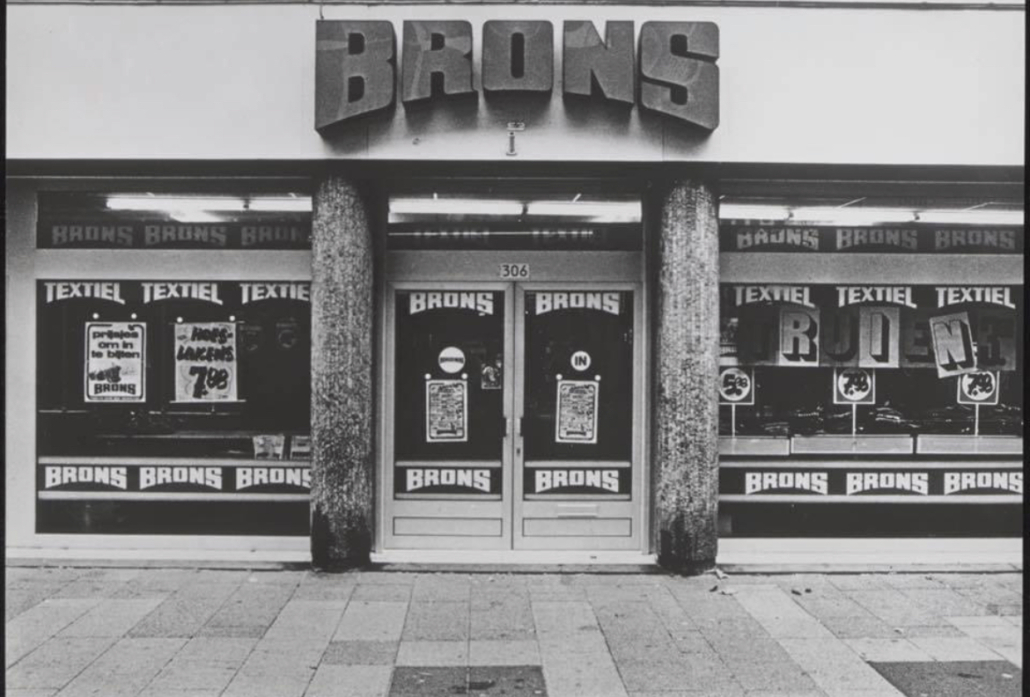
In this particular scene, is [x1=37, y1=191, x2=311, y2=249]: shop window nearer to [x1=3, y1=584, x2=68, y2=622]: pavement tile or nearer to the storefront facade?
the storefront facade

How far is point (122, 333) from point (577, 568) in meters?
4.74

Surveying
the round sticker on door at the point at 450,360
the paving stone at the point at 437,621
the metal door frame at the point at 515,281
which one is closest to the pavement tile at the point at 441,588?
the paving stone at the point at 437,621

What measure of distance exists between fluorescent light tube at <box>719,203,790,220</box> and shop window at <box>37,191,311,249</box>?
155 inches

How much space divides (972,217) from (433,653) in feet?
21.3

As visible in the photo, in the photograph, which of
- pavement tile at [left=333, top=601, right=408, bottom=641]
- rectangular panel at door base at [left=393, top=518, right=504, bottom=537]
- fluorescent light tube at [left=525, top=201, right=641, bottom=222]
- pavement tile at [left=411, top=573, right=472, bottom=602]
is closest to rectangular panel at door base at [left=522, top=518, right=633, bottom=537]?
rectangular panel at door base at [left=393, top=518, right=504, bottom=537]

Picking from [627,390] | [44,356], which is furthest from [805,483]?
[44,356]

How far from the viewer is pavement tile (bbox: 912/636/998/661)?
6.13 metres

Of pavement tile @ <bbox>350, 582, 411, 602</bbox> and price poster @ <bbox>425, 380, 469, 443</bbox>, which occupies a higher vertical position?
price poster @ <bbox>425, 380, 469, 443</bbox>

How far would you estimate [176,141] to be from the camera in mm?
8195

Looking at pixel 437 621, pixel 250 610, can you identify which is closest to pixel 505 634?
pixel 437 621

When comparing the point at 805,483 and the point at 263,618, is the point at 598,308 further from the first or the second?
the point at 263,618

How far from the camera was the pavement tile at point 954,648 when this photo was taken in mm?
6133

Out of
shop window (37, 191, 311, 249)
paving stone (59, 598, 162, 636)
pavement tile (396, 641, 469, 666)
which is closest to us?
pavement tile (396, 641, 469, 666)

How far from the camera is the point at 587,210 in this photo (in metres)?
8.92
